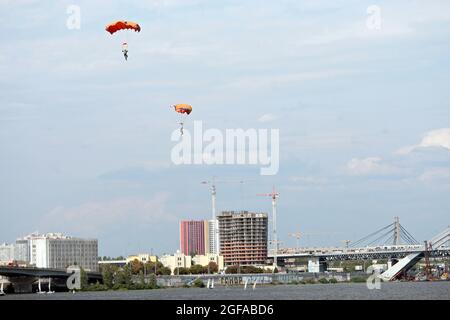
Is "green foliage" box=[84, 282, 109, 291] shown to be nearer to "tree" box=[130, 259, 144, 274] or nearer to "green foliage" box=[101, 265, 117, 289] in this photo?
"green foliage" box=[101, 265, 117, 289]

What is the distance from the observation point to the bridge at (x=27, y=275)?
143375 millimetres

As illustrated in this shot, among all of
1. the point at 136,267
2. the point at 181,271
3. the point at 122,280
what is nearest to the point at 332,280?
the point at 181,271

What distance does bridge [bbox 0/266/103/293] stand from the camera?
5645 inches

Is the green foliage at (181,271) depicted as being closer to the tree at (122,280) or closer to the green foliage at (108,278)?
the green foliage at (108,278)

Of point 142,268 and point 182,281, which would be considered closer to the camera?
point 182,281

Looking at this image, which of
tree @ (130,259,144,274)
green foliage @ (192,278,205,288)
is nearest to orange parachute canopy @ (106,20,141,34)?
green foliage @ (192,278,205,288)

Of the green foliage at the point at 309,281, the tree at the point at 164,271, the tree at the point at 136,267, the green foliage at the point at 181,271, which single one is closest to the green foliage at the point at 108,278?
the green foliage at the point at 309,281
